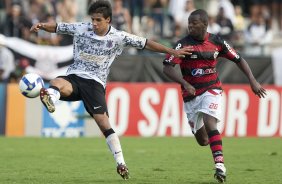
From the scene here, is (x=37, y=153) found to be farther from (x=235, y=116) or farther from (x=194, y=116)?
(x=235, y=116)

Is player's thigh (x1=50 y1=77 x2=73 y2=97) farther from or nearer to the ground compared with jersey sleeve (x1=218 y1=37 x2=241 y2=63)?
nearer to the ground

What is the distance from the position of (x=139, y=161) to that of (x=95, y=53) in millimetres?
3403

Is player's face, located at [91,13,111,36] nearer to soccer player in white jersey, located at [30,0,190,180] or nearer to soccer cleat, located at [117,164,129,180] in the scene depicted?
soccer player in white jersey, located at [30,0,190,180]

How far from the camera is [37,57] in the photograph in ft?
69.6

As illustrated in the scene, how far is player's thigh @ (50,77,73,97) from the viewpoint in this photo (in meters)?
10.8

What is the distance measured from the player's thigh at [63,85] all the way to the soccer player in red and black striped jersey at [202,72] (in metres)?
1.35

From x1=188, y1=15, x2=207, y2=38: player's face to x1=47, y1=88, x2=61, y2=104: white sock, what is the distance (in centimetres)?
205

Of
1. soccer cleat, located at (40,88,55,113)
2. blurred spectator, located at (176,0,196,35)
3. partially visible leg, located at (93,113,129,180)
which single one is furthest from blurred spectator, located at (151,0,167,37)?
soccer cleat, located at (40,88,55,113)

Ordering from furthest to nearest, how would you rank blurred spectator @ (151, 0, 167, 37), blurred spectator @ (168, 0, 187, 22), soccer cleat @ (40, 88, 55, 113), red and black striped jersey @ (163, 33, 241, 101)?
blurred spectator @ (151, 0, 167, 37) < blurred spectator @ (168, 0, 187, 22) < red and black striped jersey @ (163, 33, 241, 101) < soccer cleat @ (40, 88, 55, 113)

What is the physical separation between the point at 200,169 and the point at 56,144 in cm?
561

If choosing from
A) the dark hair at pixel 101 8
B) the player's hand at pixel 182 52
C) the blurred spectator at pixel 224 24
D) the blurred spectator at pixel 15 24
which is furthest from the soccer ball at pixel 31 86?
the blurred spectator at pixel 224 24

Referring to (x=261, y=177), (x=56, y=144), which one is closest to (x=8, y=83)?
(x=56, y=144)

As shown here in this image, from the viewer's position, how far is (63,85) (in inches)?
430

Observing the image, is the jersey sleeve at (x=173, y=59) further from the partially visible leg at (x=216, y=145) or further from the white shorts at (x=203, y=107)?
the partially visible leg at (x=216, y=145)
